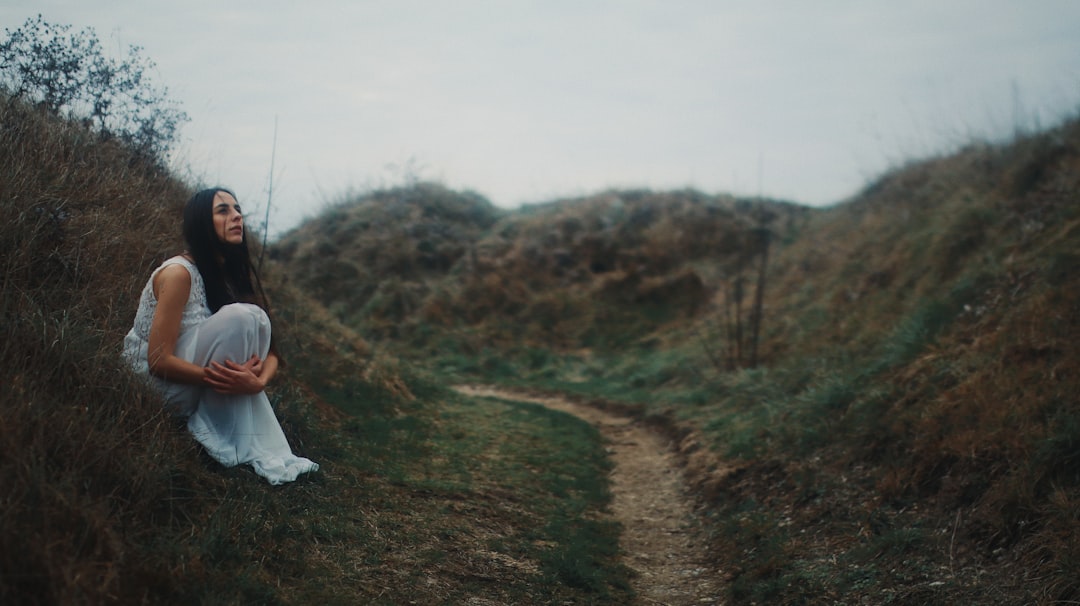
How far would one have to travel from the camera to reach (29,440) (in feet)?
9.70

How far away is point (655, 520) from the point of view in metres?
6.76

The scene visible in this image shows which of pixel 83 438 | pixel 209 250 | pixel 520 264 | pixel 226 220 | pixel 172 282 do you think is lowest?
pixel 83 438

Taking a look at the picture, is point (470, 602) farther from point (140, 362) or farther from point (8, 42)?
point (8, 42)

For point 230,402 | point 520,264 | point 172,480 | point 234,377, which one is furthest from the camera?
point 520,264

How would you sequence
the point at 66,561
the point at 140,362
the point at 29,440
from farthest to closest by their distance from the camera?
1. the point at 140,362
2. the point at 29,440
3. the point at 66,561

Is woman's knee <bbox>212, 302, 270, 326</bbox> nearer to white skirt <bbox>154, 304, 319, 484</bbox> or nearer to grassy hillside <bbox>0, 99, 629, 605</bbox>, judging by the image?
white skirt <bbox>154, 304, 319, 484</bbox>

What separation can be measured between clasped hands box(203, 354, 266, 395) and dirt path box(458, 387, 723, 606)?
8.93ft

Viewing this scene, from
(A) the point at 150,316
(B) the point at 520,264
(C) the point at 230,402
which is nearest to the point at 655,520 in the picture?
(C) the point at 230,402

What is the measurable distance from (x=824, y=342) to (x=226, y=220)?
30.1ft

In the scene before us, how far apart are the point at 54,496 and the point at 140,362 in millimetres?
1309

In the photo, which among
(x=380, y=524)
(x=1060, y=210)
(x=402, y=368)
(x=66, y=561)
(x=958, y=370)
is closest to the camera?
(x=66, y=561)

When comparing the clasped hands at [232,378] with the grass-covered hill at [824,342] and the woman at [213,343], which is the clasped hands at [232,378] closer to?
the woman at [213,343]

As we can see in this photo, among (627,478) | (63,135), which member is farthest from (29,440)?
(627,478)

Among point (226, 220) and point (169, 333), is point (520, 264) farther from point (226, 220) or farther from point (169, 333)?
point (169, 333)
